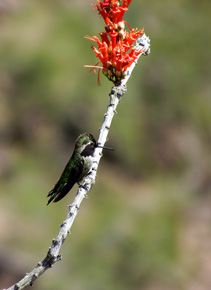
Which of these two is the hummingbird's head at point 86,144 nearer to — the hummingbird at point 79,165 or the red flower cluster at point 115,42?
the hummingbird at point 79,165

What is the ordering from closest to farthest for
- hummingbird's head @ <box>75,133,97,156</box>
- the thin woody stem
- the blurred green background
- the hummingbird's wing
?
the thin woody stem, hummingbird's head @ <box>75,133,97,156</box>, the hummingbird's wing, the blurred green background

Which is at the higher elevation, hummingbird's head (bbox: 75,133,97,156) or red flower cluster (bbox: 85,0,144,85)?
red flower cluster (bbox: 85,0,144,85)

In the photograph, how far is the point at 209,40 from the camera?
17.7 m

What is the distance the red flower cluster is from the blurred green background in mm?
7776

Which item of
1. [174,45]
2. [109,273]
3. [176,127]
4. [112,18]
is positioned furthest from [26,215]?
[112,18]

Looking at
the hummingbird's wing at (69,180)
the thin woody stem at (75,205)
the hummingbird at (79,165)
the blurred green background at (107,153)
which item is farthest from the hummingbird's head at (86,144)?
the blurred green background at (107,153)

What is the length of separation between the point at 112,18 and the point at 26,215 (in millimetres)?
8468

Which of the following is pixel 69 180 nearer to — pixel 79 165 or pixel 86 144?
pixel 79 165

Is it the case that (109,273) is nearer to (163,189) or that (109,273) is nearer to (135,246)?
(135,246)

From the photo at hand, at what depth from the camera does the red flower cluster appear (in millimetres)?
4906

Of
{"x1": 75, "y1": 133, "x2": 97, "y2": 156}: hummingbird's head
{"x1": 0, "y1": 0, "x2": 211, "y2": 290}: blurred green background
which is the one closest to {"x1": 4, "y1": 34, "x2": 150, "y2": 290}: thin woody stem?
{"x1": 75, "y1": 133, "x2": 97, "y2": 156}: hummingbird's head

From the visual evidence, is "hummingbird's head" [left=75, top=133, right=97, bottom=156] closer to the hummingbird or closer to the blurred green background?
the hummingbird

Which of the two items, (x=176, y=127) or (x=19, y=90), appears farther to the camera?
(x=176, y=127)

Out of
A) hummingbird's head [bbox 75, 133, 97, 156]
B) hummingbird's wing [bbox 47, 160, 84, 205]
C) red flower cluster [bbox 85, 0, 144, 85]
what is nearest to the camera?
red flower cluster [bbox 85, 0, 144, 85]
